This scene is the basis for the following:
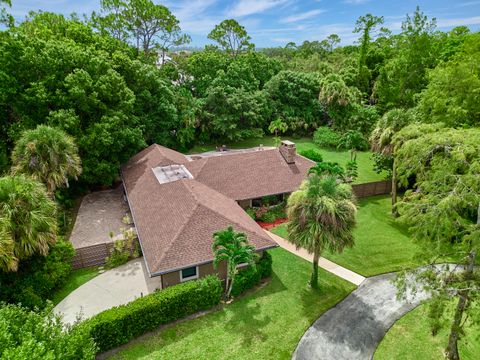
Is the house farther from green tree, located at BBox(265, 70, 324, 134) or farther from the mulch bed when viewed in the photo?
green tree, located at BBox(265, 70, 324, 134)

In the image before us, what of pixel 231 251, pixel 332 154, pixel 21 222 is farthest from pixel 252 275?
pixel 332 154

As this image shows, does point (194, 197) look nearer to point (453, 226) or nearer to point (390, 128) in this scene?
point (453, 226)

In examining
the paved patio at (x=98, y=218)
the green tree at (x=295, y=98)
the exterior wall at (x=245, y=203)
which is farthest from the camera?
the green tree at (x=295, y=98)

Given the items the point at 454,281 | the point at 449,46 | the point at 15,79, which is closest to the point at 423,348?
the point at 454,281

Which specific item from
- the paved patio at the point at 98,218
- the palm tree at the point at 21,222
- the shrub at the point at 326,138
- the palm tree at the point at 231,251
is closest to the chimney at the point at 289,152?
the palm tree at the point at 231,251

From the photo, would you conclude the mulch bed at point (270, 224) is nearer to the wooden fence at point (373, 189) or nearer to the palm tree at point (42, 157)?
the wooden fence at point (373, 189)

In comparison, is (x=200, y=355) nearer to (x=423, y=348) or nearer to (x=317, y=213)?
(x=317, y=213)
